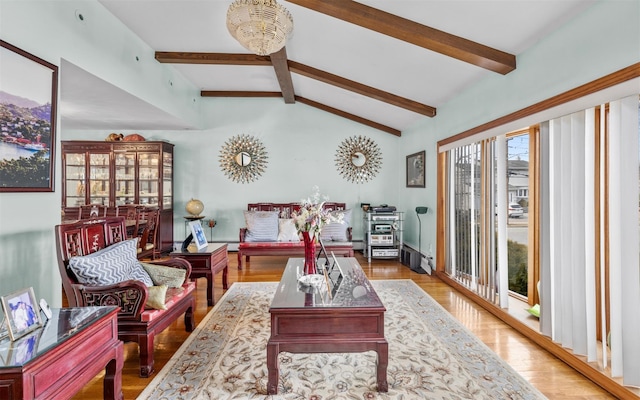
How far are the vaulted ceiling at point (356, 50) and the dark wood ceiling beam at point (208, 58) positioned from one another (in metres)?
0.01

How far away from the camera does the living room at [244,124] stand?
7.13ft

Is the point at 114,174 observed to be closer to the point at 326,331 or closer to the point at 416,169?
the point at 416,169

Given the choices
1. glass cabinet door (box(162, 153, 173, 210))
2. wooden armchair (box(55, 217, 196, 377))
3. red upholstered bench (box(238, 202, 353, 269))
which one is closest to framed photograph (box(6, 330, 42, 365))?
wooden armchair (box(55, 217, 196, 377))

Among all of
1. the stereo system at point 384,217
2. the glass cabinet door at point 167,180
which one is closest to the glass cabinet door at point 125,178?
the glass cabinet door at point 167,180

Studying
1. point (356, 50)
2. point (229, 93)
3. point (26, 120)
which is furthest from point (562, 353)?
point (229, 93)

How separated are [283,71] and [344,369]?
12.4 feet

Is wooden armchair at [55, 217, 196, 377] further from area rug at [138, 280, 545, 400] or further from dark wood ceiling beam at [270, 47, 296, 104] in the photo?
dark wood ceiling beam at [270, 47, 296, 104]

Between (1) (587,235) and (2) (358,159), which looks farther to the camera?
(2) (358,159)

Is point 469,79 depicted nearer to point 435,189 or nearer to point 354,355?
point 435,189

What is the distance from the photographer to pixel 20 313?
1544 mm

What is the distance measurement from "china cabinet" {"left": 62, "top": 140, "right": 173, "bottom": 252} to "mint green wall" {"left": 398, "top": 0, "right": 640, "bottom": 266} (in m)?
4.95

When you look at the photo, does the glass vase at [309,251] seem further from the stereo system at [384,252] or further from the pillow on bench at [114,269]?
the stereo system at [384,252]

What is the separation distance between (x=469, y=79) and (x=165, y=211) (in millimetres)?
5302

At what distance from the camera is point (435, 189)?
4848 millimetres
